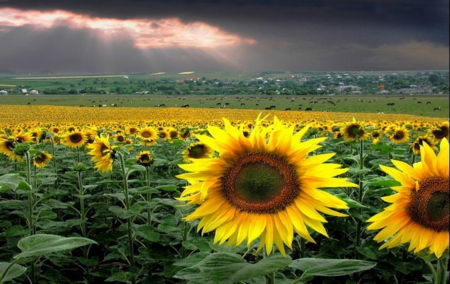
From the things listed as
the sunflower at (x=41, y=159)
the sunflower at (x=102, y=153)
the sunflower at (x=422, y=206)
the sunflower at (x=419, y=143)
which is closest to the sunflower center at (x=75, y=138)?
the sunflower at (x=41, y=159)

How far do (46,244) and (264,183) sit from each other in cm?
82

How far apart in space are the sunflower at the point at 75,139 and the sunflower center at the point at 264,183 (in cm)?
557

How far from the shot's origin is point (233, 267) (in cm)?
160

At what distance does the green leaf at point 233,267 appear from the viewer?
4.88ft

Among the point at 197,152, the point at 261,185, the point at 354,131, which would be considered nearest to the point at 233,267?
the point at 261,185

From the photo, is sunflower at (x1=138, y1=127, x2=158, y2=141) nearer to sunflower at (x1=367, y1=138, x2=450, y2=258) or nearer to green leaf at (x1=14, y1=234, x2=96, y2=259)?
green leaf at (x1=14, y1=234, x2=96, y2=259)

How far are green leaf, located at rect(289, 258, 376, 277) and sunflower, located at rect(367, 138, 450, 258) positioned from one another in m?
0.13

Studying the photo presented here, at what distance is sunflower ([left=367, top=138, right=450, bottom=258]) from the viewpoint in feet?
4.19

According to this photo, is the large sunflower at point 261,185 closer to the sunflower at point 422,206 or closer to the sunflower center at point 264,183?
the sunflower center at point 264,183

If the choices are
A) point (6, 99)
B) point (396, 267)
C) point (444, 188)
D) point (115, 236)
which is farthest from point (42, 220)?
point (444, 188)

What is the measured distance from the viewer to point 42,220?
402 cm

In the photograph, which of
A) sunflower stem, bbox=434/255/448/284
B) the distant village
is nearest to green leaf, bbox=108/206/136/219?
sunflower stem, bbox=434/255/448/284

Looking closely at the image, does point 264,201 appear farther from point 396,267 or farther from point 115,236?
point 115,236

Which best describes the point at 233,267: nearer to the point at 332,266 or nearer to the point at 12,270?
the point at 332,266
